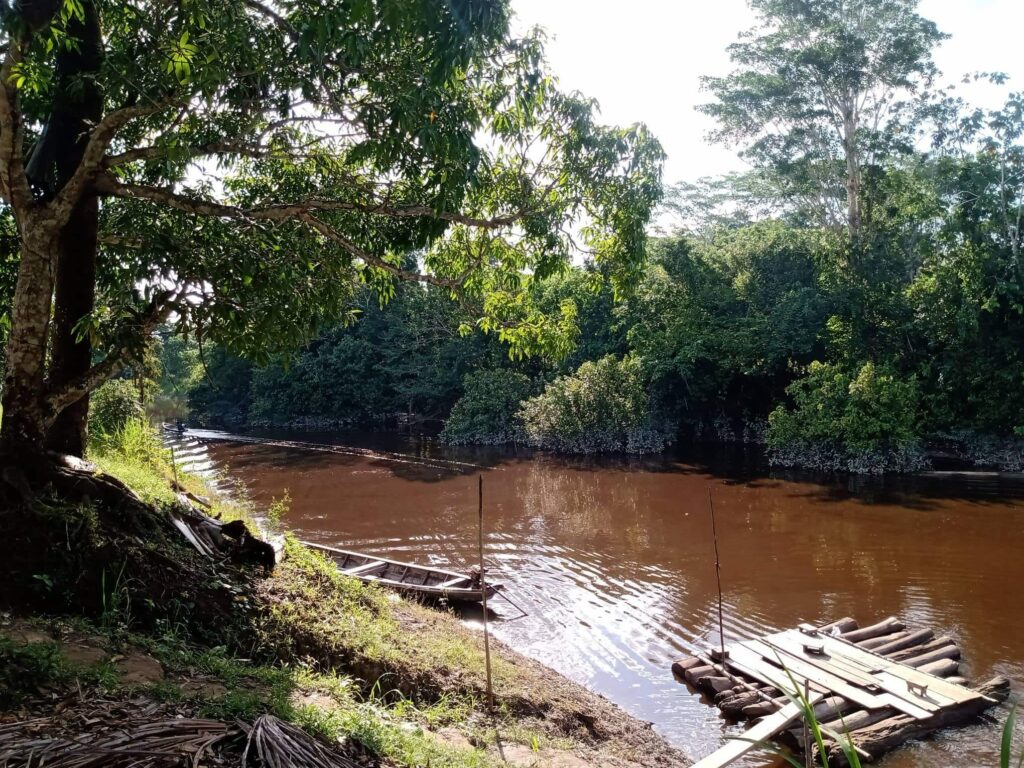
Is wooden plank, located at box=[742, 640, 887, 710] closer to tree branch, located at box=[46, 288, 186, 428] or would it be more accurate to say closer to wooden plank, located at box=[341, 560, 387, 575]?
wooden plank, located at box=[341, 560, 387, 575]

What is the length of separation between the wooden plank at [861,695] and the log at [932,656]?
876 millimetres

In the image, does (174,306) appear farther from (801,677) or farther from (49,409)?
(801,677)

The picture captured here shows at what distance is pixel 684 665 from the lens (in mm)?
8547

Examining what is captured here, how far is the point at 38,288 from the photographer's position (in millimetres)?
4988

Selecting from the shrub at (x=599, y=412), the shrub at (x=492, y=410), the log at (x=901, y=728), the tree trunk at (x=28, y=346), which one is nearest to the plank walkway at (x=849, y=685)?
the log at (x=901, y=728)

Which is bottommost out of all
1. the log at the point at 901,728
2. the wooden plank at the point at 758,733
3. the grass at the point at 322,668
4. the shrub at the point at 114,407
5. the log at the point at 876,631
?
the log at the point at 901,728

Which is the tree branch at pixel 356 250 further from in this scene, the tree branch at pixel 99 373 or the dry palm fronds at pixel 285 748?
the dry palm fronds at pixel 285 748

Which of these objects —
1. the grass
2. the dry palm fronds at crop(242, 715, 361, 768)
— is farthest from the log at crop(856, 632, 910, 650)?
the dry palm fronds at crop(242, 715, 361, 768)

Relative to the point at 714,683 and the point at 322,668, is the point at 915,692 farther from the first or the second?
the point at 322,668

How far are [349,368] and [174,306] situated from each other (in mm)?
27795

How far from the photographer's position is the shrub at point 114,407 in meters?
13.3

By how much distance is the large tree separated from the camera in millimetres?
4590

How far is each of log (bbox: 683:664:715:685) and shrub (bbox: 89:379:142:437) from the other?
10539mm

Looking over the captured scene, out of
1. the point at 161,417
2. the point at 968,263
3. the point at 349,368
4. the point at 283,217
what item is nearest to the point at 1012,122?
the point at 968,263
